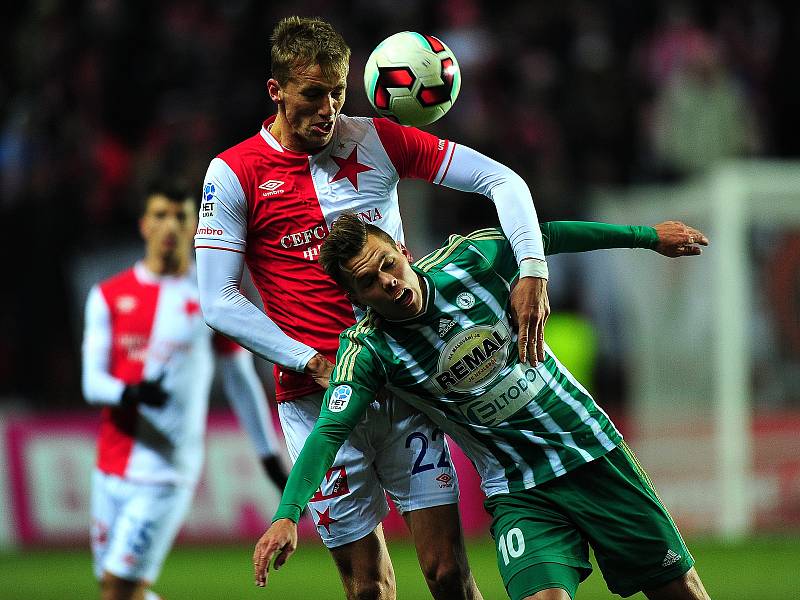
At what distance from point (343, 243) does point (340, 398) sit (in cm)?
49

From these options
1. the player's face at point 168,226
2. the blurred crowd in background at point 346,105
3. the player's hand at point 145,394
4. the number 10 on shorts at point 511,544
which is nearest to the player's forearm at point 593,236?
the number 10 on shorts at point 511,544

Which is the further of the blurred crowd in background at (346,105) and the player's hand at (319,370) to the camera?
the blurred crowd in background at (346,105)

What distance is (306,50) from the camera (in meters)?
4.32

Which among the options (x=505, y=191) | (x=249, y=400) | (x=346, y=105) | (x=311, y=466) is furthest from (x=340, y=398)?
(x=346, y=105)

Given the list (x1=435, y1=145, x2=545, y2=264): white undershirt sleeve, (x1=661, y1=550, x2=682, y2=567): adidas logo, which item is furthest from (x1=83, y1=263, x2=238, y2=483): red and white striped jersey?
(x1=661, y1=550, x2=682, y2=567): adidas logo

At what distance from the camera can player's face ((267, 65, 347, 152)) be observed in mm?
4328

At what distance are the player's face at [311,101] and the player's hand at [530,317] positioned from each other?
849mm

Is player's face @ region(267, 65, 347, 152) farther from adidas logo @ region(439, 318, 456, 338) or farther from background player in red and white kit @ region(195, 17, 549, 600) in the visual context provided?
adidas logo @ region(439, 318, 456, 338)

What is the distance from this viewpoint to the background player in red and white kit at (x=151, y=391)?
6.09m

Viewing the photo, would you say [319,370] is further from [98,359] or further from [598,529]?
[98,359]

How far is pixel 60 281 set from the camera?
11.2 meters

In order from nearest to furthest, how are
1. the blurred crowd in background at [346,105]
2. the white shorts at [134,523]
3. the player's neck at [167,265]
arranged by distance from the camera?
1. the white shorts at [134,523]
2. the player's neck at [167,265]
3. the blurred crowd in background at [346,105]

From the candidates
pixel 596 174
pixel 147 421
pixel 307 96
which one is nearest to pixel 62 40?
pixel 596 174

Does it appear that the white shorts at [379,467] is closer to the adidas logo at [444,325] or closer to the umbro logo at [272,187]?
the adidas logo at [444,325]
